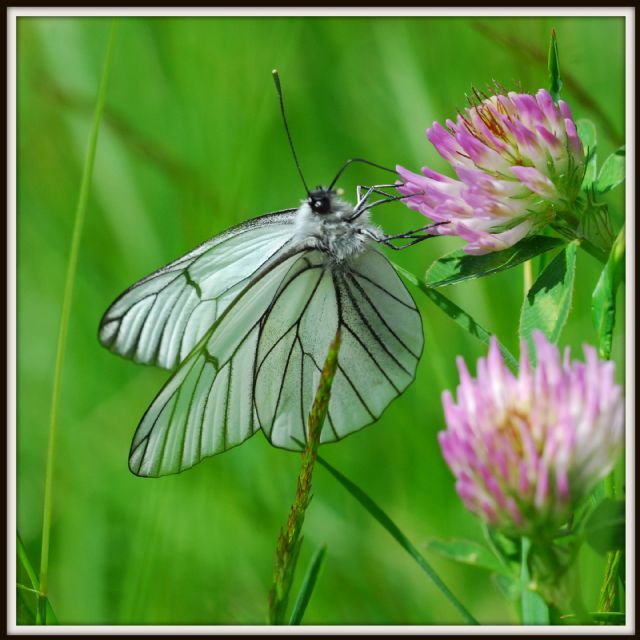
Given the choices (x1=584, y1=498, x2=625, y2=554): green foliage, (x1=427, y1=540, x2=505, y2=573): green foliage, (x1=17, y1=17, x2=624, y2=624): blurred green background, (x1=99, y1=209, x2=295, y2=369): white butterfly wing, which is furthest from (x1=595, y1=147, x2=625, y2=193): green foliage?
(x1=99, y1=209, x2=295, y2=369): white butterfly wing

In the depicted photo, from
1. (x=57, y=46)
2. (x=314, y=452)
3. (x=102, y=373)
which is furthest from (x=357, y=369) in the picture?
(x=57, y=46)

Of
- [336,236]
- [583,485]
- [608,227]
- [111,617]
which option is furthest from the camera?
[111,617]

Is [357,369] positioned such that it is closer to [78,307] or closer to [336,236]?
[336,236]

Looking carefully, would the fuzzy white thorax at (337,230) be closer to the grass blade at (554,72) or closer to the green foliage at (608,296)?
the grass blade at (554,72)

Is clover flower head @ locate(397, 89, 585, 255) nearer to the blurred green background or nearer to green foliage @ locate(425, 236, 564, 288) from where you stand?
green foliage @ locate(425, 236, 564, 288)

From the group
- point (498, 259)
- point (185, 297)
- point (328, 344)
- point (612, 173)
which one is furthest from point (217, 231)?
point (612, 173)

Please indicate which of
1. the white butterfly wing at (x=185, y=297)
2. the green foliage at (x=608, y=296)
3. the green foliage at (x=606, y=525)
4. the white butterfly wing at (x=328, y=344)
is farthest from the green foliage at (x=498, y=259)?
the white butterfly wing at (x=185, y=297)
